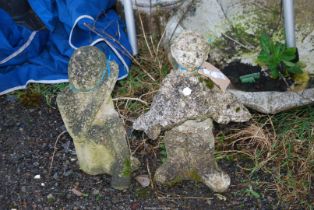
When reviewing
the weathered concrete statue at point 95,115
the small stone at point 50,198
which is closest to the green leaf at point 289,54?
the weathered concrete statue at point 95,115

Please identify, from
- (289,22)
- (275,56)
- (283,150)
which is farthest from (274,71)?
(283,150)

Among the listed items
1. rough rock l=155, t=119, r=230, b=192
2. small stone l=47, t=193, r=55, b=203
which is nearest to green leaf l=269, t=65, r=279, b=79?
rough rock l=155, t=119, r=230, b=192

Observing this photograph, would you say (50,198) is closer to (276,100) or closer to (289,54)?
(276,100)

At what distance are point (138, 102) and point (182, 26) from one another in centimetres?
61

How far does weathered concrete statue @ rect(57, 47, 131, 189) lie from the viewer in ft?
8.43

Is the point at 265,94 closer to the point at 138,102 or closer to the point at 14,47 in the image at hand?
the point at 138,102

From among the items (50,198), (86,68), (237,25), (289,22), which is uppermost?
(86,68)

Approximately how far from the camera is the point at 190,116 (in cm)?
266

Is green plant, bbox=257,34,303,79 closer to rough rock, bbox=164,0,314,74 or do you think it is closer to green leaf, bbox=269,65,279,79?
green leaf, bbox=269,65,279,79

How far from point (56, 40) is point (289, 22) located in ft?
5.30

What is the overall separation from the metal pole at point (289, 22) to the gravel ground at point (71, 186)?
87cm

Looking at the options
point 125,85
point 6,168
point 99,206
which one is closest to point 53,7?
point 125,85

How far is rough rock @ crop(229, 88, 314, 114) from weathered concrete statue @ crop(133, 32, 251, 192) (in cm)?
53

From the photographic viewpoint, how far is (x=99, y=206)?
297 centimetres
